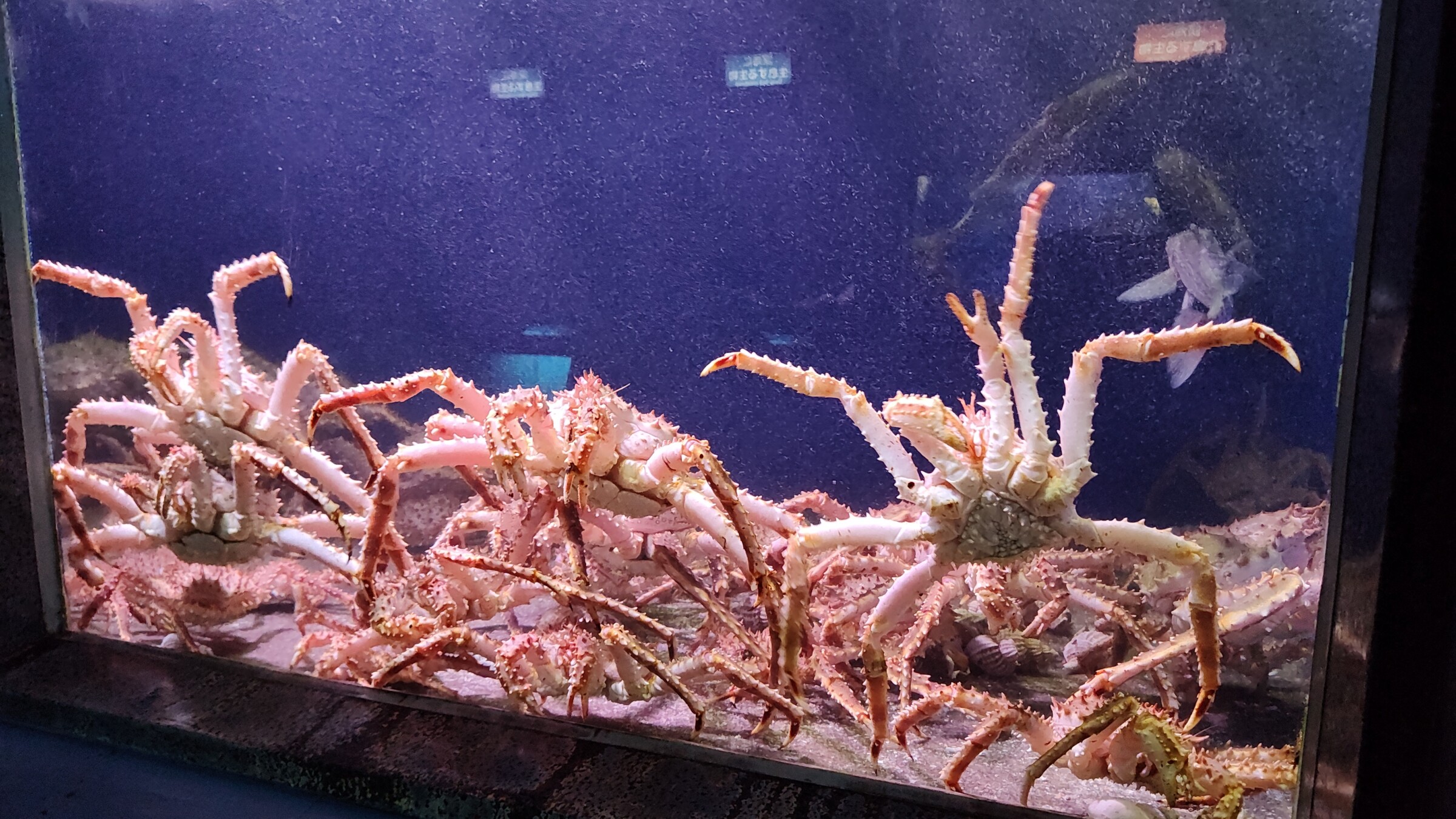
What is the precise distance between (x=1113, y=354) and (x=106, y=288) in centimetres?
251

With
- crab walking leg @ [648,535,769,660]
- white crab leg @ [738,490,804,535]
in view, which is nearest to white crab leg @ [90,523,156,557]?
crab walking leg @ [648,535,769,660]

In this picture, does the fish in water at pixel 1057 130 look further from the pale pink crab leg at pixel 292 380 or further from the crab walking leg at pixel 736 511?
the pale pink crab leg at pixel 292 380

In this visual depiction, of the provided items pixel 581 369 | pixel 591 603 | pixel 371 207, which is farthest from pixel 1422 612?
pixel 371 207

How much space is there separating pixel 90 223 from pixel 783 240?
1.92 metres

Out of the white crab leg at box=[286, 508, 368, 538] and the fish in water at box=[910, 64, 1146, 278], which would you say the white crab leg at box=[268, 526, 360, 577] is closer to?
the white crab leg at box=[286, 508, 368, 538]

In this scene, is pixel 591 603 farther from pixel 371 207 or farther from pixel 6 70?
pixel 6 70

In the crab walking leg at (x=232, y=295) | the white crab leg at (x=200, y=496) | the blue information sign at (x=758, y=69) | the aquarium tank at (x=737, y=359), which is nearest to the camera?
the aquarium tank at (x=737, y=359)

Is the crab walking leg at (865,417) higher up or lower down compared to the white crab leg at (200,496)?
higher up

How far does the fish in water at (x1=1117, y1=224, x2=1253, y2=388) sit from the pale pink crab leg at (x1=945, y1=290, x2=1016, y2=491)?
15.3 inches

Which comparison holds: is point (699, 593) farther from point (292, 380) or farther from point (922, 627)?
point (292, 380)

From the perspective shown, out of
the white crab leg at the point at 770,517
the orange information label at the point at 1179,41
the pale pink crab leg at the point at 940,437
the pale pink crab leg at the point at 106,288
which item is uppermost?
the orange information label at the point at 1179,41

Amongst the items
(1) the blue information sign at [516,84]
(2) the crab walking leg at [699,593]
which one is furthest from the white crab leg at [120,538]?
(1) the blue information sign at [516,84]

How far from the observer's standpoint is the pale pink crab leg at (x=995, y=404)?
4.68 feet

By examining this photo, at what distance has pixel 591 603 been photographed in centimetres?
170
